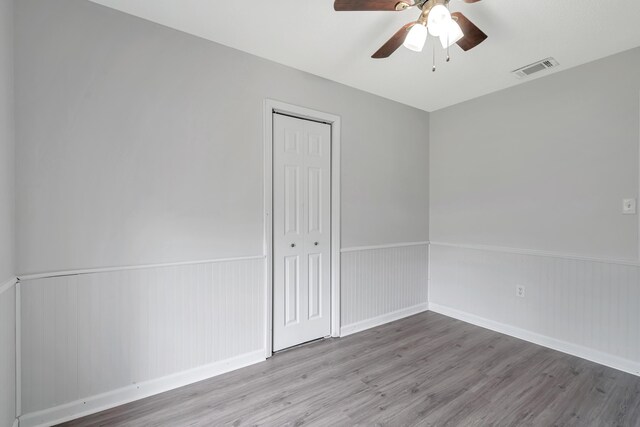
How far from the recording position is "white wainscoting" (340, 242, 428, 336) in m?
3.09

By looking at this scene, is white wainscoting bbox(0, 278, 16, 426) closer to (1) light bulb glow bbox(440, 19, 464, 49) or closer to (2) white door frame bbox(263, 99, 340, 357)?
(2) white door frame bbox(263, 99, 340, 357)

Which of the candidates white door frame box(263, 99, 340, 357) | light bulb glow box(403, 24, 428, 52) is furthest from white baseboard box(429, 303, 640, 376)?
light bulb glow box(403, 24, 428, 52)

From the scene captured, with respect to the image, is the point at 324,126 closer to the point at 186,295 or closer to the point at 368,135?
the point at 368,135

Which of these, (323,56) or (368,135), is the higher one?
(323,56)

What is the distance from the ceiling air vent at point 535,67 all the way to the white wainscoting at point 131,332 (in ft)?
9.43

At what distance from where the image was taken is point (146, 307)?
2.02 m

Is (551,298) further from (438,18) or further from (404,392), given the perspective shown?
(438,18)

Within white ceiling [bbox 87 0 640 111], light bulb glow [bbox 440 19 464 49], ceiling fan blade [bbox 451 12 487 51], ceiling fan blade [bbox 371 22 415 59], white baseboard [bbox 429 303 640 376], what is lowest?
white baseboard [bbox 429 303 640 376]

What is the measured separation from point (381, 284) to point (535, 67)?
2535 millimetres

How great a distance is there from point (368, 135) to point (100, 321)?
2.83 metres

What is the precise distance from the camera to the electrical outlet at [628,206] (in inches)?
92.5

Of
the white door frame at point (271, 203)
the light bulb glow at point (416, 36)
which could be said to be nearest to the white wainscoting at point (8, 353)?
the white door frame at point (271, 203)

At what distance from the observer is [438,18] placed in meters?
1.51

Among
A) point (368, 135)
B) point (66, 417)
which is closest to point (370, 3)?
point (368, 135)
